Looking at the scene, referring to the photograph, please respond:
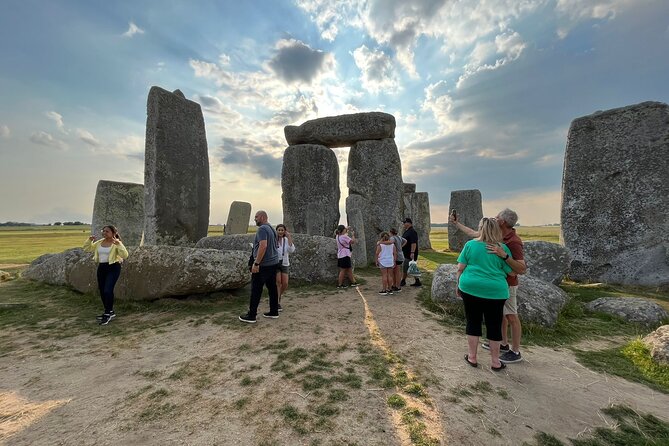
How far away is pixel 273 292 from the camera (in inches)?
194

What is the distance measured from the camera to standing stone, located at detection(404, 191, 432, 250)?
693 inches

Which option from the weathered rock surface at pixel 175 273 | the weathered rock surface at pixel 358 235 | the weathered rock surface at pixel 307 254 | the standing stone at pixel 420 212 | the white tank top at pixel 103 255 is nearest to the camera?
the white tank top at pixel 103 255

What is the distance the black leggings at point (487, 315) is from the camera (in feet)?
11.0

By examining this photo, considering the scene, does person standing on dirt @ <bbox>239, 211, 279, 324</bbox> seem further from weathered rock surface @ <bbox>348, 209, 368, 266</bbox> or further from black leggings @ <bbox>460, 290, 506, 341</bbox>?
weathered rock surface @ <bbox>348, 209, 368, 266</bbox>

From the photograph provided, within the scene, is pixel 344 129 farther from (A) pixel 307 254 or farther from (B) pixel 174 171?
(B) pixel 174 171

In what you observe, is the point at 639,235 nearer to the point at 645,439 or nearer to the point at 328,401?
the point at 645,439

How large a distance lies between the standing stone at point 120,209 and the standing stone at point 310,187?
5160mm

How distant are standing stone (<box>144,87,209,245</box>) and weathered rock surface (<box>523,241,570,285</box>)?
27.2 feet

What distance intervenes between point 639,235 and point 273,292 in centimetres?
857

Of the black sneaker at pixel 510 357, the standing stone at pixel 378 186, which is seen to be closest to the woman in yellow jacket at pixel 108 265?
the black sneaker at pixel 510 357

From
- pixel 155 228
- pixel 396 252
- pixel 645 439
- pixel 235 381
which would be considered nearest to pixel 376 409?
pixel 235 381

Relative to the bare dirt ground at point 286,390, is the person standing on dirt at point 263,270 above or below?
above

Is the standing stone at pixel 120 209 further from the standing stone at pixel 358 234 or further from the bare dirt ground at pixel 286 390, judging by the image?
the bare dirt ground at pixel 286 390

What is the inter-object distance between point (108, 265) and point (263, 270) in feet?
8.29
